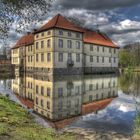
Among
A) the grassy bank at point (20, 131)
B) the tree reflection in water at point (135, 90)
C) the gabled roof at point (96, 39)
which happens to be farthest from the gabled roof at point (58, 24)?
the grassy bank at point (20, 131)

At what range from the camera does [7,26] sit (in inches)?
584

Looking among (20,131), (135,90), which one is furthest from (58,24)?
(20,131)

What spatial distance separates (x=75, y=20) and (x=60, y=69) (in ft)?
103

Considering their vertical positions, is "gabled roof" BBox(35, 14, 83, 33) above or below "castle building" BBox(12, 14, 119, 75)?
above

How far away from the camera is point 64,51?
6294 centimetres

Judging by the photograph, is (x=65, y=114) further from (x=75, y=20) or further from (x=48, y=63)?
(x=75, y=20)

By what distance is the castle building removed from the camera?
6078 centimetres

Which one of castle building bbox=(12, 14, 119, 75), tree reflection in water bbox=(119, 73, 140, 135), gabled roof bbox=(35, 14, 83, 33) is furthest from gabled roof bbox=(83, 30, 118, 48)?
tree reflection in water bbox=(119, 73, 140, 135)

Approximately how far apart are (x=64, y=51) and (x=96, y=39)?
62.0 ft

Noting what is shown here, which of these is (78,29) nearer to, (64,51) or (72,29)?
(72,29)

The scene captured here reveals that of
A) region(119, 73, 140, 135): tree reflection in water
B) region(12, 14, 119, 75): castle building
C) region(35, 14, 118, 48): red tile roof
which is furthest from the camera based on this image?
region(35, 14, 118, 48): red tile roof

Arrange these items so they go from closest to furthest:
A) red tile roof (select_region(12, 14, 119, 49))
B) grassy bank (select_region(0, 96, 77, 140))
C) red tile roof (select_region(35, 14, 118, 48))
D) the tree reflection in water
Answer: grassy bank (select_region(0, 96, 77, 140))
the tree reflection in water
red tile roof (select_region(35, 14, 118, 48))
red tile roof (select_region(12, 14, 119, 49))

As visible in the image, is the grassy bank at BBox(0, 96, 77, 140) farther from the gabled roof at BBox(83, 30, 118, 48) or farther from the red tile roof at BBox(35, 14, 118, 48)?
the gabled roof at BBox(83, 30, 118, 48)

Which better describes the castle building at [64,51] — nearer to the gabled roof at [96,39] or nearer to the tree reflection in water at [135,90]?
the gabled roof at [96,39]
